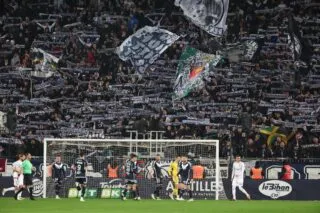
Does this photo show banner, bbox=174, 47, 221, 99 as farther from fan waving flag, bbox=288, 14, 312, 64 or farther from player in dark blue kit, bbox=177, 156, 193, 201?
player in dark blue kit, bbox=177, 156, 193, 201

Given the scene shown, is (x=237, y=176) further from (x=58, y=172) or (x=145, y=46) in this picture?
(x=145, y=46)

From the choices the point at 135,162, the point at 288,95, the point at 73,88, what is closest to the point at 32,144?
the point at 73,88

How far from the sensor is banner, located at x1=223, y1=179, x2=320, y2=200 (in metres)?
30.7

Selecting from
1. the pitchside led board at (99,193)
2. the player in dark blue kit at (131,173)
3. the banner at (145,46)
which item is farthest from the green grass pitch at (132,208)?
the banner at (145,46)

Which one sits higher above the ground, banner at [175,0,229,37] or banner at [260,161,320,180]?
banner at [175,0,229,37]

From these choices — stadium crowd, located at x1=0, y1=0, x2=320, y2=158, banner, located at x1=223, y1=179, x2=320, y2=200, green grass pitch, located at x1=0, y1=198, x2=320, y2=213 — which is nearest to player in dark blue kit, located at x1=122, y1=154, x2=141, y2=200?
green grass pitch, located at x1=0, y1=198, x2=320, y2=213

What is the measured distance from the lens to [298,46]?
40344 mm

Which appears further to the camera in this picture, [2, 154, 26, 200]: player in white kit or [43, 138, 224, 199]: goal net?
[43, 138, 224, 199]: goal net

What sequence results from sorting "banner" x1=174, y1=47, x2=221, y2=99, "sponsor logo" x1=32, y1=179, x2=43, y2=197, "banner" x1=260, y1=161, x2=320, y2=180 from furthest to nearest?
1. "banner" x1=174, y1=47, x2=221, y2=99
2. "banner" x1=260, y1=161, x2=320, y2=180
3. "sponsor logo" x1=32, y1=179, x2=43, y2=197

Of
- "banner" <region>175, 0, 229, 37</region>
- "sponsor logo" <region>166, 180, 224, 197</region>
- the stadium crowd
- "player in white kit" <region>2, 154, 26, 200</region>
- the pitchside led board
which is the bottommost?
the pitchside led board

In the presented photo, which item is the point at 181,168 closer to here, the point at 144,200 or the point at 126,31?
the point at 144,200

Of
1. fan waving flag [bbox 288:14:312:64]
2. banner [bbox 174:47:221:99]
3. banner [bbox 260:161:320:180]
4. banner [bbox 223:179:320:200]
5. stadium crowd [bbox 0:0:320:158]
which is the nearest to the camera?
banner [bbox 223:179:320:200]

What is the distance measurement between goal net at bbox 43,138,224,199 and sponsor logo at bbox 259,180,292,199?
1779 millimetres

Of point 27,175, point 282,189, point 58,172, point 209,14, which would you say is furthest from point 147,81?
point 27,175
